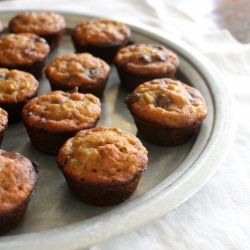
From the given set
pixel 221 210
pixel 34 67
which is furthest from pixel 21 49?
pixel 221 210

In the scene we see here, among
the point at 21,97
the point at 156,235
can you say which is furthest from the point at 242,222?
the point at 21,97

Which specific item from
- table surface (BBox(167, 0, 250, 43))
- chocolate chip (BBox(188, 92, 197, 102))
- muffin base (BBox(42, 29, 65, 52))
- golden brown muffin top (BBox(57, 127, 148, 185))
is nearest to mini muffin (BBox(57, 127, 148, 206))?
golden brown muffin top (BBox(57, 127, 148, 185))

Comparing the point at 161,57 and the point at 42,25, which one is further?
the point at 42,25

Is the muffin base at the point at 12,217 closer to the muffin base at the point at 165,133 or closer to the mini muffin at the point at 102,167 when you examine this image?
the mini muffin at the point at 102,167

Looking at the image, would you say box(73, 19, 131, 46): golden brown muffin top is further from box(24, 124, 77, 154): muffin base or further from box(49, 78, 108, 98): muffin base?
box(24, 124, 77, 154): muffin base

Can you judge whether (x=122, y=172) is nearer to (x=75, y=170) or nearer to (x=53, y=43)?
(x=75, y=170)

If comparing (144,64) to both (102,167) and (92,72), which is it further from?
(102,167)

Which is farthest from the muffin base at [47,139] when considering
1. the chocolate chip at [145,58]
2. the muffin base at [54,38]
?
the muffin base at [54,38]
